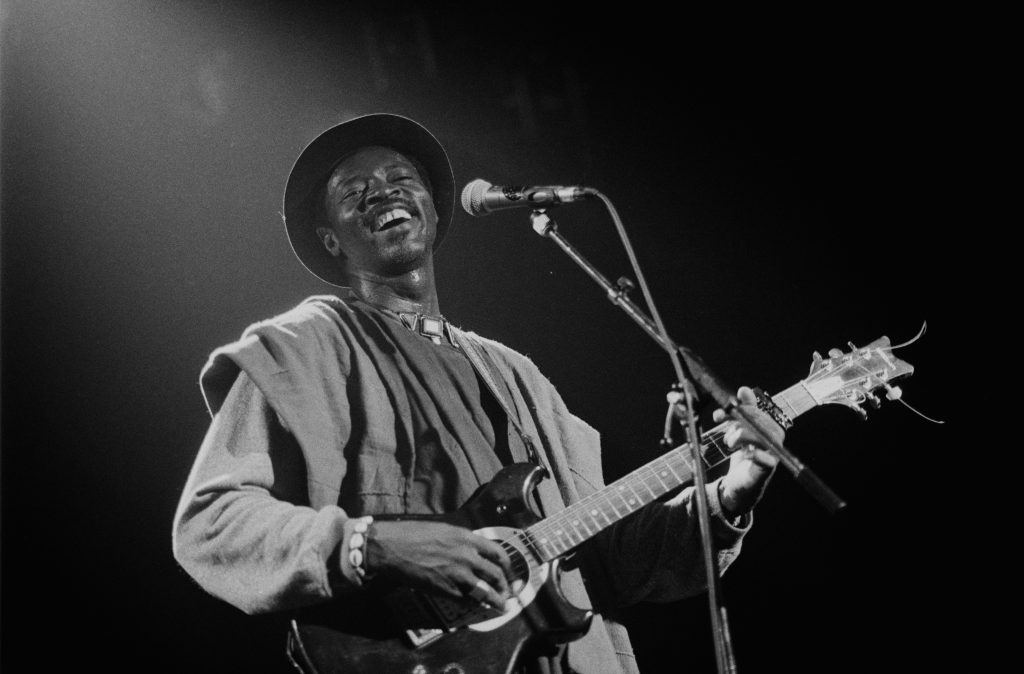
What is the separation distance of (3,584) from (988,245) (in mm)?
3801

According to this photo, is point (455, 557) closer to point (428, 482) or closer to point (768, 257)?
point (428, 482)

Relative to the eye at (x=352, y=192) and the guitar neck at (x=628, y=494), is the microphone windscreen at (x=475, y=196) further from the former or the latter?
the guitar neck at (x=628, y=494)

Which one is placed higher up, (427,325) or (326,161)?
(326,161)

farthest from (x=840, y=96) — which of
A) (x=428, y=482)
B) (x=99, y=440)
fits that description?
(x=99, y=440)

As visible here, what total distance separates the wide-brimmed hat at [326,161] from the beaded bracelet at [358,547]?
130 cm

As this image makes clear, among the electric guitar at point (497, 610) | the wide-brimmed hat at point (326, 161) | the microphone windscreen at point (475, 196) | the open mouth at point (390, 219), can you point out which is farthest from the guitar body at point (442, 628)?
the wide-brimmed hat at point (326, 161)

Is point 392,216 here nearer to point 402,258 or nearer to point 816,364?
point 402,258

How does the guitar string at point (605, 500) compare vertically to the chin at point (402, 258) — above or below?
below

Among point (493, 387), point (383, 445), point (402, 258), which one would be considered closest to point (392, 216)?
point (402, 258)

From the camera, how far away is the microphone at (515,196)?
92.9 inches

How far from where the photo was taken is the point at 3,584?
2670 millimetres

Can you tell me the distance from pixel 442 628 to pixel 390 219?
1433mm

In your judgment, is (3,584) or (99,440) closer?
(3,584)

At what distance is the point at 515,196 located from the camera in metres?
2.45
